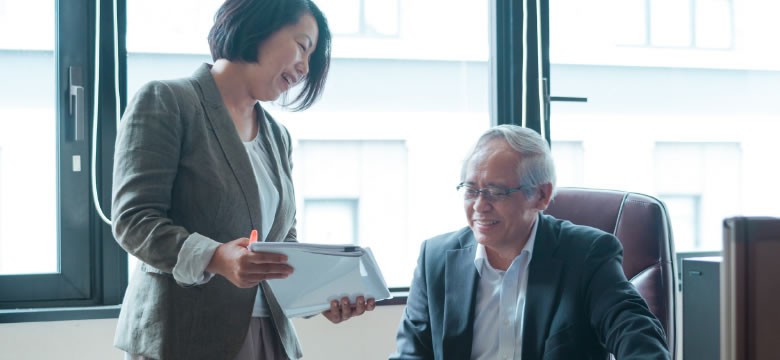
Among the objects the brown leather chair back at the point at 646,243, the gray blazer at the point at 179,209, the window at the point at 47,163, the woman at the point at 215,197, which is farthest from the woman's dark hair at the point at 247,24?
the window at the point at 47,163

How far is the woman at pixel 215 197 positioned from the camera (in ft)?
3.92

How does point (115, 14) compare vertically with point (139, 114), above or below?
above

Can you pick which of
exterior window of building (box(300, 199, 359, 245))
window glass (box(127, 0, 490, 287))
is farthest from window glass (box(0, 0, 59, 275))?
exterior window of building (box(300, 199, 359, 245))

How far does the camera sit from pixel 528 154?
5.14 feet

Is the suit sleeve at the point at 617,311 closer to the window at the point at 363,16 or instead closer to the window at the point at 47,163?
the window at the point at 363,16

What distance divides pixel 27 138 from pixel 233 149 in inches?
53.2

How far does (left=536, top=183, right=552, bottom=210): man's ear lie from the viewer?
160cm

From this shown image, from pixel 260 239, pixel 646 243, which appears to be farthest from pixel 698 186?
pixel 260 239

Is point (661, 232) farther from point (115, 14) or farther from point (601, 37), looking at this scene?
point (115, 14)

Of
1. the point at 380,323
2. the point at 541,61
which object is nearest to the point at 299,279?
the point at 380,323

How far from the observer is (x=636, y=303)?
1.39 meters

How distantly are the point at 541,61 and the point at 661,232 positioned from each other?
1201 mm

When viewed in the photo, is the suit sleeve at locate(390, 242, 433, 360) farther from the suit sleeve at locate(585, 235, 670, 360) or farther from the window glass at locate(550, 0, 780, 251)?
the window glass at locate(550, 0, 780, 251)

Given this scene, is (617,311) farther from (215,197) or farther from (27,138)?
(27,138)
